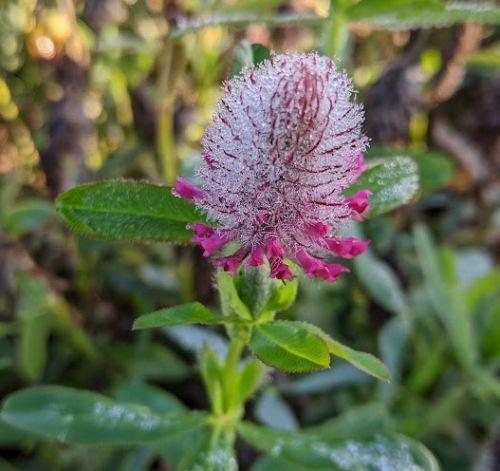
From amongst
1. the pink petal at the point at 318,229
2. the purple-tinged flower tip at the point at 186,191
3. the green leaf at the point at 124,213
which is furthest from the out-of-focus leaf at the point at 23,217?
the pink petal at the point at 318,229

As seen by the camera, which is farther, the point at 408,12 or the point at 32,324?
the point at 32,324

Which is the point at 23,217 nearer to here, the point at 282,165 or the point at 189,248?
the point at 189,248

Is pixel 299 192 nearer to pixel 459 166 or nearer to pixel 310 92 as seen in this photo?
pixel 310 92

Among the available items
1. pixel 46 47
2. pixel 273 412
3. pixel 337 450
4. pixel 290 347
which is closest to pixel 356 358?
pixel 290 347

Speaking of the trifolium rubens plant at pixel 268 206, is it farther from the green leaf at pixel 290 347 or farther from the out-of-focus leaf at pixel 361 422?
the out-of-focus leaf at pixel 361 422

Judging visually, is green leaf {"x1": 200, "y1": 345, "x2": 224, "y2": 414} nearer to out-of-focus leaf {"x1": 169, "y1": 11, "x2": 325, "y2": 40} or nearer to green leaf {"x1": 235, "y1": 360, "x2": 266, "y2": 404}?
green leaf {"x1": 235, "y1": 360, "x2": 266, "y2": 404}

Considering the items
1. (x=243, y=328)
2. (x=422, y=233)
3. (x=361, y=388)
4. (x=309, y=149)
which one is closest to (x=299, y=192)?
(x=309, y=149)

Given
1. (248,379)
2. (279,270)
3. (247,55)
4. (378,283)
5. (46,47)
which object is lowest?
(248,379)

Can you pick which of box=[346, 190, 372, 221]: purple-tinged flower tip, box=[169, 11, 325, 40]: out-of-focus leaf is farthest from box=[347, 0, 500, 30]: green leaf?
box=[346, 190, 372, 221]: purple-tinged flower tip
